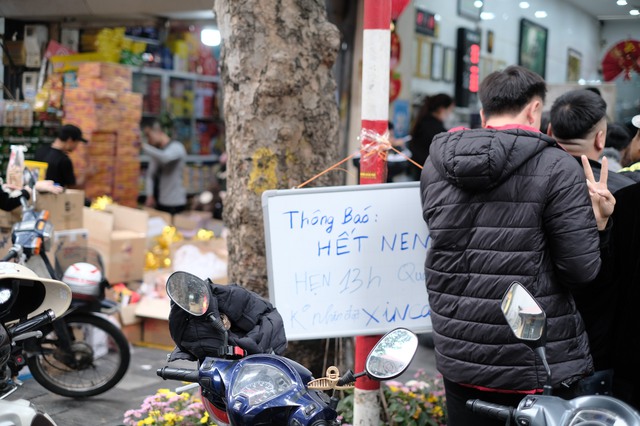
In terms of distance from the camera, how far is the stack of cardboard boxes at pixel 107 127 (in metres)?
8.68

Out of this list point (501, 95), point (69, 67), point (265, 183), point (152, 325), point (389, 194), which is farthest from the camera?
point (69, 67)

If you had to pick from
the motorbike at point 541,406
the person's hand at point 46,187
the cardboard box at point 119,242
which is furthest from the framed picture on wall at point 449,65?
the motorbike at point 541,406

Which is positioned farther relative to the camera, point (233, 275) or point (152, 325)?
point (152, 325)

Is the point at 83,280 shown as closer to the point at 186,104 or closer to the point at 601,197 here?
the point at 601,197

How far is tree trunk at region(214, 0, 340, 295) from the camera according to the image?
429 centimetres

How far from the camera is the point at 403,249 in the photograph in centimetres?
385

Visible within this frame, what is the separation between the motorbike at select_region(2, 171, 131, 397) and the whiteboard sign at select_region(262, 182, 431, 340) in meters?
2.20

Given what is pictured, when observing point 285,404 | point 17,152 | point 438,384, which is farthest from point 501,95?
point 17,152

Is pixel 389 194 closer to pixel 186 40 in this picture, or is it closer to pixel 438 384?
pixel 438 384

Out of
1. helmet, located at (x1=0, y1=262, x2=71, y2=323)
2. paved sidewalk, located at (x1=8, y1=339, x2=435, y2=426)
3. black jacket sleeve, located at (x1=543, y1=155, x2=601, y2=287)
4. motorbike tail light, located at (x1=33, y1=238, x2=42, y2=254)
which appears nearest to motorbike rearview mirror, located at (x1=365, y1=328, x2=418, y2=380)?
black jacket sleeve, located at (x1=543, y1=155, x2=601, y2=287)

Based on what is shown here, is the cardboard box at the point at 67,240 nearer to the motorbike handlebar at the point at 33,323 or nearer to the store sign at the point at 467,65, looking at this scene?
the motorbike handlebar at the point at 33,323

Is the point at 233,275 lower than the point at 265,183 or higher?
lower

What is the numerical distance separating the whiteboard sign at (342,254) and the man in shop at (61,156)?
4.26 metres

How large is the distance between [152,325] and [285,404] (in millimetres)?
5115
